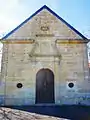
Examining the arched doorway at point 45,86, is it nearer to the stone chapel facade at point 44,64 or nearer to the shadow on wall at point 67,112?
the stone chapel facade at point 44,64

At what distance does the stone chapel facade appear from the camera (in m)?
14.1

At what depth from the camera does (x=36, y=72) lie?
14.4m

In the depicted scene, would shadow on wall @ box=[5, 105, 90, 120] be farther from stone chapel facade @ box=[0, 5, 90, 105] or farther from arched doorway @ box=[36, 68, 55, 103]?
arched doorway @ box=[36, 68, 55, 103]

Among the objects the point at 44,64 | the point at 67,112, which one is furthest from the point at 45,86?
the point at 67,112

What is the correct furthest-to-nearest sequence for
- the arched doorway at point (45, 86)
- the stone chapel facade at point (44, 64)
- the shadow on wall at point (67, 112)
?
1. the arched doorway at point (45, 86)
2. the stone chapel facade at point (44, 64)
3. the shadow on wall at point (67, 112)

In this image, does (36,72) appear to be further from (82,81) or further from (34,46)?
(82,81)

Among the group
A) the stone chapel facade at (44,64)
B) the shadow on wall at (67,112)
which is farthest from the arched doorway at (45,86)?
the shadow on wall at (67,112)

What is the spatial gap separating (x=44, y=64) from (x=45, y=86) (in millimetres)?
1594

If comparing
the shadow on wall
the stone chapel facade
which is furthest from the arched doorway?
the shadow on wall

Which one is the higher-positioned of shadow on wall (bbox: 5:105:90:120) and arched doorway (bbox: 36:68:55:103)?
arched doorway (bbox: 36:68:55:103)

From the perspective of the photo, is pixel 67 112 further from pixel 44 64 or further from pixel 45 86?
pixel 44 64

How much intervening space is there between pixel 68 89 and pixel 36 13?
19.5ft

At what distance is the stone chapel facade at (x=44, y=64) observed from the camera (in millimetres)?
14055

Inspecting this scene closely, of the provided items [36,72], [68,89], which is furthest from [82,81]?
[36,72]
